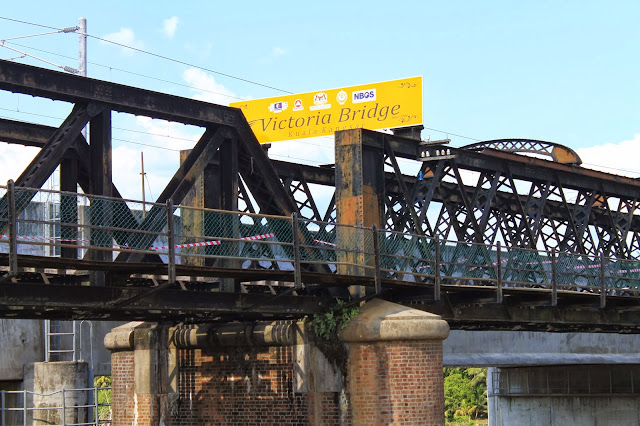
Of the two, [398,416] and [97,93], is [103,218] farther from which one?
[398,416]

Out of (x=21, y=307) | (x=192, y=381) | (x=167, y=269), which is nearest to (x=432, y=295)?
(x=192, y=381)

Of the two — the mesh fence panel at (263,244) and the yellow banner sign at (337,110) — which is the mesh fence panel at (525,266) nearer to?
the mesh fence panel at (263,244)

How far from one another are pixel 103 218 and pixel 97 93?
8.79 ft

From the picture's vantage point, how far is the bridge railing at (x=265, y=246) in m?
15.8

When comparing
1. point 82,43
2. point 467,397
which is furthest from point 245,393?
point 467,397

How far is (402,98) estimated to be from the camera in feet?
96.7

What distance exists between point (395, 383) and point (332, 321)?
5.35 feet

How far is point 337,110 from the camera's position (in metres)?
31.2

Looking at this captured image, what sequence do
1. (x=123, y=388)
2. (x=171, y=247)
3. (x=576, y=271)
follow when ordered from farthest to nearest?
1. (x=576, y=271)
2. (x=123, y=388)
3. (x=171, y=247)

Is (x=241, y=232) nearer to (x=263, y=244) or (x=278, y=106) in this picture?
(x=263, y=244)

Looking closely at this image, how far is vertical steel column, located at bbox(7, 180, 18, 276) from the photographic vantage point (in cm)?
1411

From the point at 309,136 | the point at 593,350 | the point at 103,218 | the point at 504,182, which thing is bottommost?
the point at 593,350

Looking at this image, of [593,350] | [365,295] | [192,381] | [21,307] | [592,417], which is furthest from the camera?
[592,417]

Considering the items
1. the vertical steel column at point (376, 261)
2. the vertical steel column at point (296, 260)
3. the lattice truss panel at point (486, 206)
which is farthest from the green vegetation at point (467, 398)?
the vertical steel column at point (296, 260)
